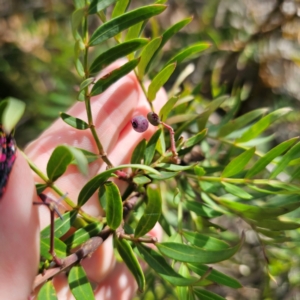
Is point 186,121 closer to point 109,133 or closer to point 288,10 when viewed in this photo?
point 109,133

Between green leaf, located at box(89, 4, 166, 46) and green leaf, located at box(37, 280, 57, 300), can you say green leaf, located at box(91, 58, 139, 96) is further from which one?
green leaf, located at box(37, 280, 57, 300)

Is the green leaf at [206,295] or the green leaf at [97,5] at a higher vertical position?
the green leaf at [97,5]

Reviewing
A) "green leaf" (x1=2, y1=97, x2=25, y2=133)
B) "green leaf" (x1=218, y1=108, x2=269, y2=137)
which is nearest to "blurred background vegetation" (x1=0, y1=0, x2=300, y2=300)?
"green leaf" (x1=218, y1=108, x2=269, y2=137)

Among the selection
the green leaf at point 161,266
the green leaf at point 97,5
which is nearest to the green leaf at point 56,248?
the green leaf at point 161,266

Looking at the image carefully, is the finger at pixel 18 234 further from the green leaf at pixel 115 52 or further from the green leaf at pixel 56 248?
the green leaf at pixel 115 52

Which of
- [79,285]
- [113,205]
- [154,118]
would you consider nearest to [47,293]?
Answer: [79,285]

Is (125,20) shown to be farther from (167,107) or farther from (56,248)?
(56,248)
